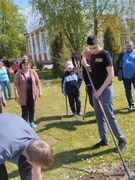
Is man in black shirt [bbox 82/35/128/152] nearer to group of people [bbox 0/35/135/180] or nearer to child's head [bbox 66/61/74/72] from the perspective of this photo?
group of people [bbox 0/35/135/180]

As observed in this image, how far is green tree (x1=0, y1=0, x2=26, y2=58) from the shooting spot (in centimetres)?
4231

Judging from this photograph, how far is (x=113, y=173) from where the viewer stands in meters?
4.12

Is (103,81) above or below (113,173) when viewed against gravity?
above

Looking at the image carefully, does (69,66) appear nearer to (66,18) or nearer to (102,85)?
(102,85)

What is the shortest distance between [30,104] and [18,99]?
1.00 ft

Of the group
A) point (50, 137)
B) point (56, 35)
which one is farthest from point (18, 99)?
point (56, 35)

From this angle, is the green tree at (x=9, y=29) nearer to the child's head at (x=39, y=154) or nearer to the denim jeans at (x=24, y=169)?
the denim jeans at (x=24, y=169)

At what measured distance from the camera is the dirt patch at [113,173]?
4004 millimetres

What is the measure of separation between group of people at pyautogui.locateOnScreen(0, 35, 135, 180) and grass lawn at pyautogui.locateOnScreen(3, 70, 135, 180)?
255 millimetres

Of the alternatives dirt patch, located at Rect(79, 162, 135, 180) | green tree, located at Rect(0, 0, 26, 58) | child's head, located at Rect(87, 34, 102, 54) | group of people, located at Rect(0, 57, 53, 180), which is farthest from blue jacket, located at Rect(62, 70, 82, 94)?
green tree, located at Rect(0, 0, 26, 58)

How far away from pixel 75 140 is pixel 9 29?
41235mm

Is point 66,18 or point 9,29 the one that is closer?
point 66,18

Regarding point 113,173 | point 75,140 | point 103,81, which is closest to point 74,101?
point 75,140

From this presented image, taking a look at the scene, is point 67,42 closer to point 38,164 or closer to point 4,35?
point 38,164
